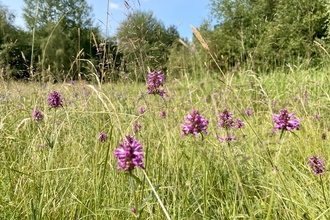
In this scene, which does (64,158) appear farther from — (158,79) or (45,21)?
(45,21)

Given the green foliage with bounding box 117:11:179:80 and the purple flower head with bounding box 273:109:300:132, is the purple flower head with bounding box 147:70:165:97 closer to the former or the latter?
the green foliage with bounding box 117:11:179:80

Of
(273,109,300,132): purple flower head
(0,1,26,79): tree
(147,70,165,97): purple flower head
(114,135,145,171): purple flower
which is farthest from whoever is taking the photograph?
(0,1,26,79): tree

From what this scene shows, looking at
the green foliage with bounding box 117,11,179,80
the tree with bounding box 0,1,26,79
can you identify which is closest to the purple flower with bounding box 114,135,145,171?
the green foliage with bounding box 117,11,179,80

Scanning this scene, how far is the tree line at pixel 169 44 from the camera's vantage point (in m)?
2.24

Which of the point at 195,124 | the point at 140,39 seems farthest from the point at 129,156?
the point at 140,39

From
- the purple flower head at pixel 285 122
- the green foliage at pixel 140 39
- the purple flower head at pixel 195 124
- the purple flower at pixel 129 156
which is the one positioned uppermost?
the green foliage at pixel 140 39

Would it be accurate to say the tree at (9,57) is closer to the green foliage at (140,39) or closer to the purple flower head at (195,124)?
the green foliage at (140,39)

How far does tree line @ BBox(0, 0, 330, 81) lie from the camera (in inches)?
88.1

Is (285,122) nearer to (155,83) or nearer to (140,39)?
(155,83)

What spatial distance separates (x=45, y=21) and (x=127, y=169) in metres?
31.8

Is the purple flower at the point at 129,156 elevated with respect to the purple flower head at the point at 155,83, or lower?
lower

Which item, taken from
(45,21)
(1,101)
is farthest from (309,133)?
(45,21)

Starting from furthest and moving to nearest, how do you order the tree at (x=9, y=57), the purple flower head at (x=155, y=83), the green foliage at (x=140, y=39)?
the tree at (x=9, y=57)
the green foliage at (x=140, y=39)
the purple flower head at (x=155, y=83)

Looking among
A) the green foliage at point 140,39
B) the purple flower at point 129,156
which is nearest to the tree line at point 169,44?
the green foliage at point 140,39
